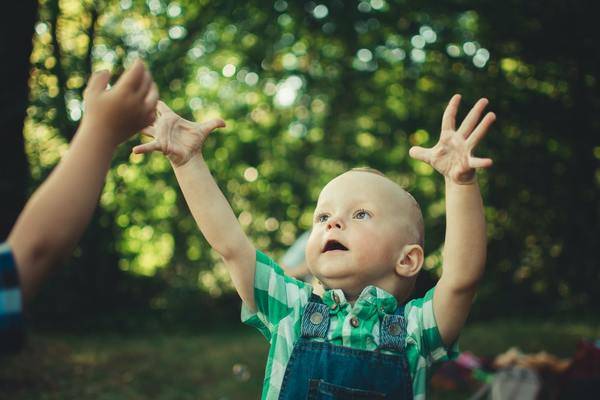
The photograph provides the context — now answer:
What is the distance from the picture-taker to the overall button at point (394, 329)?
186 cm

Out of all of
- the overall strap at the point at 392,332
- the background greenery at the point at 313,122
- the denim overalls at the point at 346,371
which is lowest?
the denim overalls at the point at 346,371

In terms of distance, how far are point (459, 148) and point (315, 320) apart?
0.66 m

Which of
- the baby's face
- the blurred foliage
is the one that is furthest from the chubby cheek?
the blurred foliage

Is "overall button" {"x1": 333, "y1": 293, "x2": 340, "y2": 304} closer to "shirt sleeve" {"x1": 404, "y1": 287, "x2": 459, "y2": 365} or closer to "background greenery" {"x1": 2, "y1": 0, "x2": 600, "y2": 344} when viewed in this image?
"shirt sleeve" {"x1": 404, "y1": 287, "x2": 459, "y2": 365}

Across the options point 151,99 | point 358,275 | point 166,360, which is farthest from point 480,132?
point 166,360

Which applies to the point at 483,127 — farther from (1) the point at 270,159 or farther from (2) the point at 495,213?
(2) the point at 495,213

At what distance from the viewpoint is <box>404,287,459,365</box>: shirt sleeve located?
6.18ft

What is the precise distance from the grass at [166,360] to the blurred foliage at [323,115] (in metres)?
1.45

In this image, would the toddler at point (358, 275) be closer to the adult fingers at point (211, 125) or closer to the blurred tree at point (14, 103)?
the adult fingers at point (211, 125)

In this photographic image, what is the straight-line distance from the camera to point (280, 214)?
10.1 metres

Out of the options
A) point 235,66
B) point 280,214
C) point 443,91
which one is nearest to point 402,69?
point 443,91

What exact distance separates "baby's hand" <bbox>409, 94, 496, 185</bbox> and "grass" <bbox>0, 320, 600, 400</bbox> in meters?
2.07

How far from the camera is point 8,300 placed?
1.18 metres

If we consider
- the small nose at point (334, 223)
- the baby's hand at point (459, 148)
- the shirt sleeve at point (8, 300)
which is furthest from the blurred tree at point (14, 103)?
the shirt sleeve at point (8, 300)
